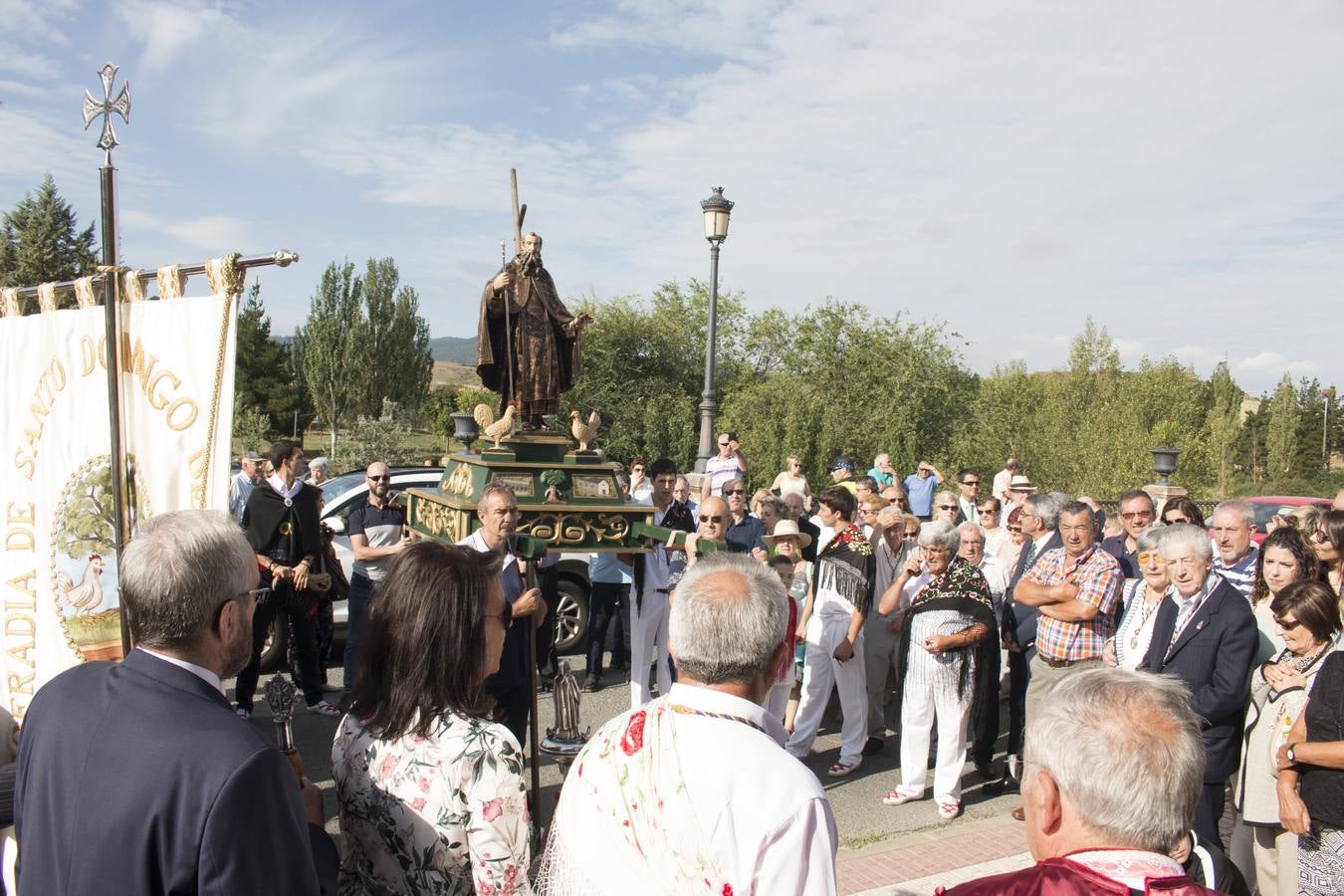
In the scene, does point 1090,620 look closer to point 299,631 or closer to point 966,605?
point 966,605

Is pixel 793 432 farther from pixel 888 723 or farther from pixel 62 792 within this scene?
pixel 62 792

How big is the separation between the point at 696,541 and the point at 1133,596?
126 inches

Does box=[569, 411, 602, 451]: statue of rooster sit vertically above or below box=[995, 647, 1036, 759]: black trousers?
above

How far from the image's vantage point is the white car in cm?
890

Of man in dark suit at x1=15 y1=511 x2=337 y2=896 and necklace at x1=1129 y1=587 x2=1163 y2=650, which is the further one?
necklace at x1=1129 y1=587 x2=1163 y2=650

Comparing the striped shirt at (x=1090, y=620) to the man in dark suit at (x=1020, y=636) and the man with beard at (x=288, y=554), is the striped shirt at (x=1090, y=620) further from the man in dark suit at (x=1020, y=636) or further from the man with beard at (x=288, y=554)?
the man with beard at (x=288, y=554)

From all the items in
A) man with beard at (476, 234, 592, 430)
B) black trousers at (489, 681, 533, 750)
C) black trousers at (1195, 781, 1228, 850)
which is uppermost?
man with beard at (476, 234, 592, 430)

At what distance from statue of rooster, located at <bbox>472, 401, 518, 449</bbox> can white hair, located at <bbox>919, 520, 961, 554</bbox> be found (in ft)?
8.83

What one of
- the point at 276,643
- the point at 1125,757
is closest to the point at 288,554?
the point at 276,643

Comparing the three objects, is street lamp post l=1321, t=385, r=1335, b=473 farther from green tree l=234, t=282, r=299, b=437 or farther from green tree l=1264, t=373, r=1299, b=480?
green tree l=234, t=282, r=299, b=437

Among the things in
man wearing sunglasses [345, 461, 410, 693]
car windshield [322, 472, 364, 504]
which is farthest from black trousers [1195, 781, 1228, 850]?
car windshield [322, 472, 364, 504]

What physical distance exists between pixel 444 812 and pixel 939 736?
4346 millimetres

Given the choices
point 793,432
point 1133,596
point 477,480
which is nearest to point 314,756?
point 477,480

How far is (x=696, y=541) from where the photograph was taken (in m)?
3.55
